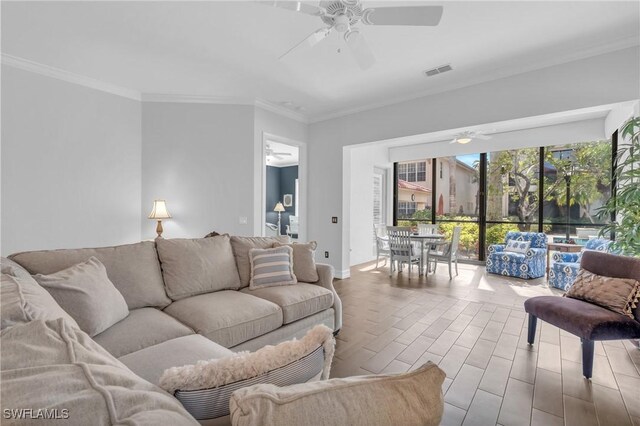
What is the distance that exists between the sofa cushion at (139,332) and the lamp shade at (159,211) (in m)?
2.44

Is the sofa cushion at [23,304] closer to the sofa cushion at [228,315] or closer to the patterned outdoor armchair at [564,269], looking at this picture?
the sofa cushion at [228,315]

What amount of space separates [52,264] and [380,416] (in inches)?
90.3

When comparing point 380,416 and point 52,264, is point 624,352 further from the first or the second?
point 52,264

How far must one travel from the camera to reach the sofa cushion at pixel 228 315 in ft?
6.30

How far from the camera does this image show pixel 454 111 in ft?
13.3

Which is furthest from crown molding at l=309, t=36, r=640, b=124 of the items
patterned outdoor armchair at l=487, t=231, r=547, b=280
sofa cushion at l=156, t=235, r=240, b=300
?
sofa cushion at l=156, t=235, r=240, b=300

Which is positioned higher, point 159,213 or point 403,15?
point 403,15

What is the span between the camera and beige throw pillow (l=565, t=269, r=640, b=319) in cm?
221

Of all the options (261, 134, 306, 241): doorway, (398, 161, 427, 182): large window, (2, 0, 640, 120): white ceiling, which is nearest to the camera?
(2, 0, 640, 120): white ceiling

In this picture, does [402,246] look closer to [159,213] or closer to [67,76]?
[159,213]

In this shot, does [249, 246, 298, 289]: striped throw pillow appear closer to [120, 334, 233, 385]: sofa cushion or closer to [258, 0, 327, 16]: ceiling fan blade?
[120, 334, 233, 385]: sofa cushion

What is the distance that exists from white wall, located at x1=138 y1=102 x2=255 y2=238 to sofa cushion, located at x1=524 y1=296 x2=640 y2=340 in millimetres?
3751

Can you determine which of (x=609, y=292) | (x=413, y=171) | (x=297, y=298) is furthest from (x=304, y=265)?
(x=413, y=171)

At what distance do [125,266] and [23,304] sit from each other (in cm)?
115
